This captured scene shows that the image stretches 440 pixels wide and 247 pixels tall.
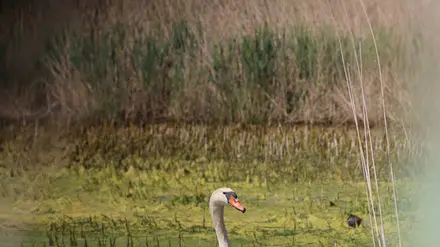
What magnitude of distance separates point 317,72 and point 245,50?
237 millimetres

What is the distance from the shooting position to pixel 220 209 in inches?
131

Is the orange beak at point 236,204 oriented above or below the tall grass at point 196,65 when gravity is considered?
below

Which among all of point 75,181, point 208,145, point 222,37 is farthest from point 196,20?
point 75,181

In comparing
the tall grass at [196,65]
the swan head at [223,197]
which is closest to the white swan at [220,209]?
the swan head at [223,197]

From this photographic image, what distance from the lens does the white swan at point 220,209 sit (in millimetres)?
3303

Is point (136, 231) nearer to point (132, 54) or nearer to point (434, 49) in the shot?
point (132, 54)

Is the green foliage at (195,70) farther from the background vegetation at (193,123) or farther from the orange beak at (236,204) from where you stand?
the orange beak at (236,204)

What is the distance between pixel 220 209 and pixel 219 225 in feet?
0.17

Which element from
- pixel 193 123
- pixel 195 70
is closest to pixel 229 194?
pixel 193 123

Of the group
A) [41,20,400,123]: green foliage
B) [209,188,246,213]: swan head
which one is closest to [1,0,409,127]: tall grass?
[41,20,400,123]: green foliage

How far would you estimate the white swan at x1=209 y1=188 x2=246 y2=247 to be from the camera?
3.30 m

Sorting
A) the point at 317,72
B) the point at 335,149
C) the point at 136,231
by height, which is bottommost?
the point at 136,231

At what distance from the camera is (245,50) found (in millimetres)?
3395

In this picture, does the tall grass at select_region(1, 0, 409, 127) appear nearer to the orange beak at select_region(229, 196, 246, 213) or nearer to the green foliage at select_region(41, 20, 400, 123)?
the green foliage at select_region(41, 20, 400, 123)
